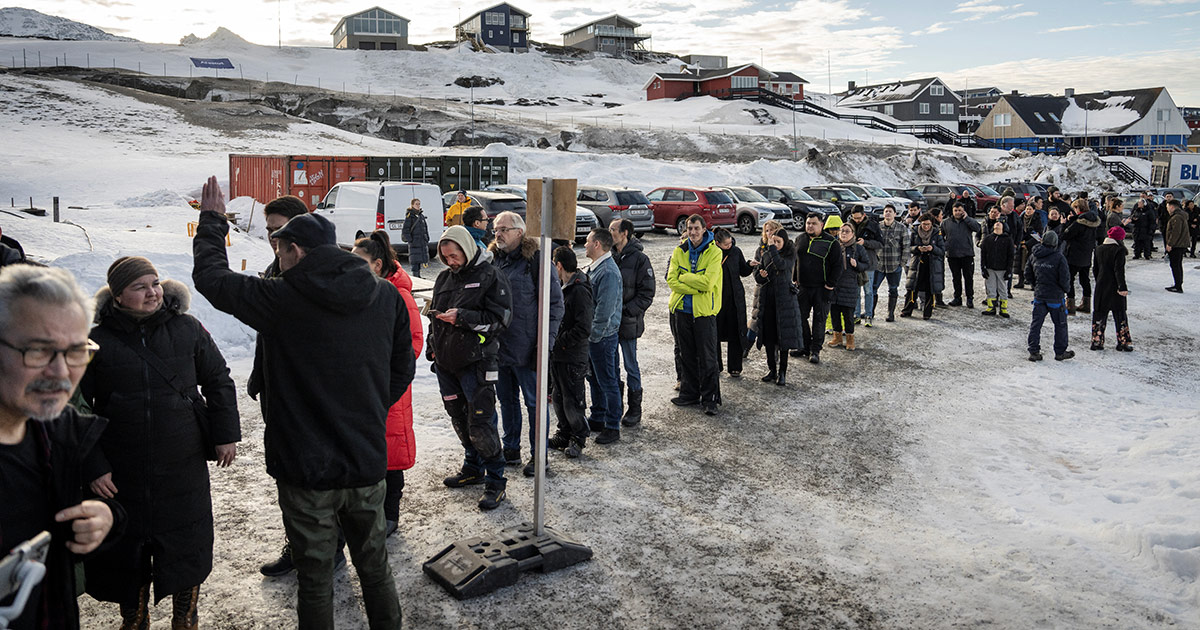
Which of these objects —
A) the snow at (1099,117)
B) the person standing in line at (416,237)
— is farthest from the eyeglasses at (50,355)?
the snow at (1099,117)

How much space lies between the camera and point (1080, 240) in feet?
43.5

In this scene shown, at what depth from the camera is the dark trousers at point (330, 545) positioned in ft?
11.6

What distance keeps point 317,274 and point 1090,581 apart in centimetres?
459

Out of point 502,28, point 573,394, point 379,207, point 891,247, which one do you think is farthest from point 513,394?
point 502,28

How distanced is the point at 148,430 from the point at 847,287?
906cm

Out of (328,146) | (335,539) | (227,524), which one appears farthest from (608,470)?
(328,146)

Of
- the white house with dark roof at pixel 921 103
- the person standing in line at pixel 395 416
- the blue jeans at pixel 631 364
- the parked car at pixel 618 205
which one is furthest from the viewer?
the white house with dark roof at pixel 921 103

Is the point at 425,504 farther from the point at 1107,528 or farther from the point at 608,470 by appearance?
the point at 1107,528

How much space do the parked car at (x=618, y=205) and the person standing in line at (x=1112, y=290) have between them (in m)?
14.0

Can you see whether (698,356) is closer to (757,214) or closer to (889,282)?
(889,282)

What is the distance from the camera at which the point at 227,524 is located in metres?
5.37

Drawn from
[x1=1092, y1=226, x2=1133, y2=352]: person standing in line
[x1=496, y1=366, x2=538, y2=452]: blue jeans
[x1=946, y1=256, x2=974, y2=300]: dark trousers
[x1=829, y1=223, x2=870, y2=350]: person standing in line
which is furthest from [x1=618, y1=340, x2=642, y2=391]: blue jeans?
[x1=946, y1=256, x2=974, y2=300]: dark trousers

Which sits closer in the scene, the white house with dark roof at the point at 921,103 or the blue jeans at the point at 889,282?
the blue jeans at the point at 889,282

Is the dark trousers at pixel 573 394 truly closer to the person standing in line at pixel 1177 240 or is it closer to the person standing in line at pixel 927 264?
the person standing in line at pixel 927 264
